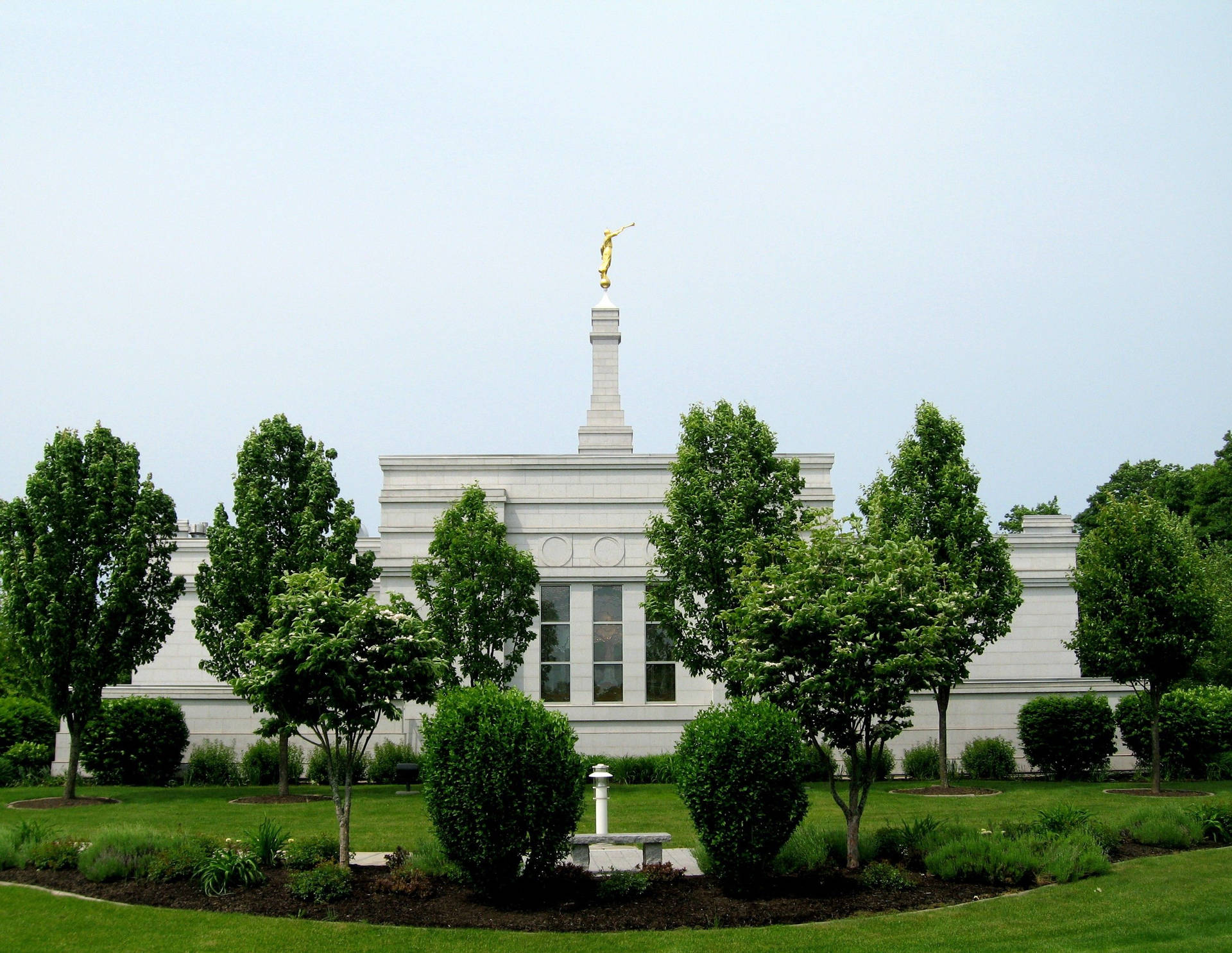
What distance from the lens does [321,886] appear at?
11953 millimetres

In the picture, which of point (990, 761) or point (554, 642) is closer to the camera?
point (990, 761)

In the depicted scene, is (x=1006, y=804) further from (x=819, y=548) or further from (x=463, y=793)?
(x=463, y=793)

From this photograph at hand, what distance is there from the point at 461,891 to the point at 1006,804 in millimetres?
12663

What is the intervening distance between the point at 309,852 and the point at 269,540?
12353 mm

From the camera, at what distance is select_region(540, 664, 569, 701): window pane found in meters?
29.2

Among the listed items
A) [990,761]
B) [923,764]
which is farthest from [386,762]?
[990,761]

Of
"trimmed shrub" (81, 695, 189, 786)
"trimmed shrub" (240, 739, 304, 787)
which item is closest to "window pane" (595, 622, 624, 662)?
"trimmed shrub" (240, 739, 304, 787)

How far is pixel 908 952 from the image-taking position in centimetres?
1012

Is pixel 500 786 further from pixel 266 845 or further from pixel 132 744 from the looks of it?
pixel 132 744

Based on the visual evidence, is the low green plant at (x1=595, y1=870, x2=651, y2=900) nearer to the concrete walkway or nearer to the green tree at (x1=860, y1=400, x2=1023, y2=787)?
the concrete walkway

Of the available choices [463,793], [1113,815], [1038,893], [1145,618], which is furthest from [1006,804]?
[463,793]

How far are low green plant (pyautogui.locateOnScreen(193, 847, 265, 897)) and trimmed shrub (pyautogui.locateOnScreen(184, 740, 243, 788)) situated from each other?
1525cm

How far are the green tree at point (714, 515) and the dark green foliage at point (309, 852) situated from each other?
1038 cm

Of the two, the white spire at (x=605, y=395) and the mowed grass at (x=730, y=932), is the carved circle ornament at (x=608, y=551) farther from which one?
the mowed grass at (x=730, y=932)
